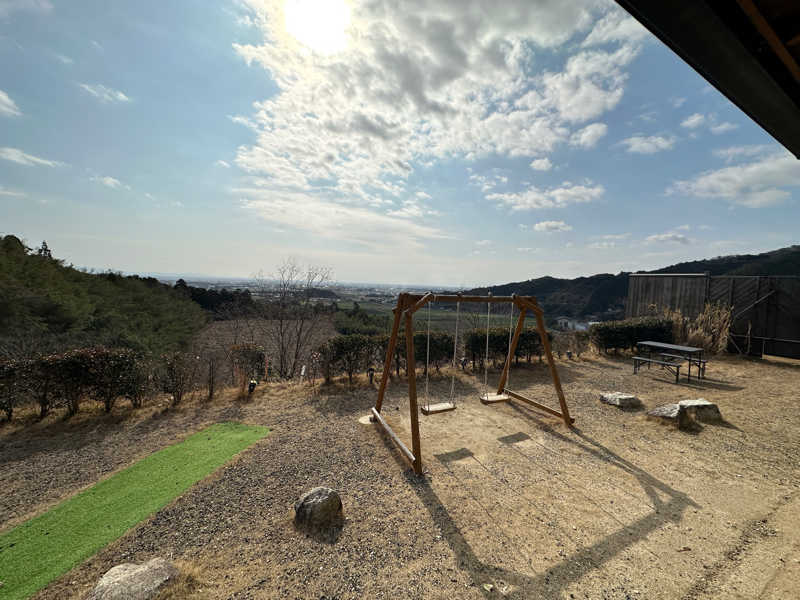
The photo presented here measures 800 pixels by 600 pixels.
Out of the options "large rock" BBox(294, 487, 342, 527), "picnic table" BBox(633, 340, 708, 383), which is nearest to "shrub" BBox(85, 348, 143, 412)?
"large rock" BBox(294, 487, 342, 527)

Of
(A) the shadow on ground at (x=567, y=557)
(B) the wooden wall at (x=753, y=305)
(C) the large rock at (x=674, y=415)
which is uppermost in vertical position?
(B) the wooden wall at (x=753, y=305)

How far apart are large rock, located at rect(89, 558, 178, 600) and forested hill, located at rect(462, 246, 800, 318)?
2162 centimetres

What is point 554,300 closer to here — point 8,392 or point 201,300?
point 201,300

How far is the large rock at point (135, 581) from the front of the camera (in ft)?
6.04

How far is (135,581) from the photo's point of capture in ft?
6.30

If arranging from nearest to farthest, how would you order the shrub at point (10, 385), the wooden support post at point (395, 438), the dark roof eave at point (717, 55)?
1. the dark roof eave at point (717, 55)
2. the wooden support post at point (395, 438)
3. the shrub at point (10, 385)

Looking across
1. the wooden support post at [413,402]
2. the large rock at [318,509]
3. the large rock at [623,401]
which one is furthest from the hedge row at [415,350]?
the large rock at [318,509]

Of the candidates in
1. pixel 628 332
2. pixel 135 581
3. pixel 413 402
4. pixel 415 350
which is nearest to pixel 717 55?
pixel 413 402

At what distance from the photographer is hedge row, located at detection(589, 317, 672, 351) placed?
379 inches

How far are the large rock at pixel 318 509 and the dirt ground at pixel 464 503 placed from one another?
11 cm

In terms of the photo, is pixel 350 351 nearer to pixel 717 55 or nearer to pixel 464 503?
pixel 464 503

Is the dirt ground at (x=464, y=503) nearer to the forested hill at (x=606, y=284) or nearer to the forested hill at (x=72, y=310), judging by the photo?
the forested hill at (x=72, y=310)

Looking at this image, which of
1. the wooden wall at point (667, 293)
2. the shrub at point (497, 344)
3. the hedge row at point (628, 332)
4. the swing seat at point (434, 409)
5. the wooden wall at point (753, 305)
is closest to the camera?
the swing seat at point (434, 409)

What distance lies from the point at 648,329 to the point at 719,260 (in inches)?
1488
